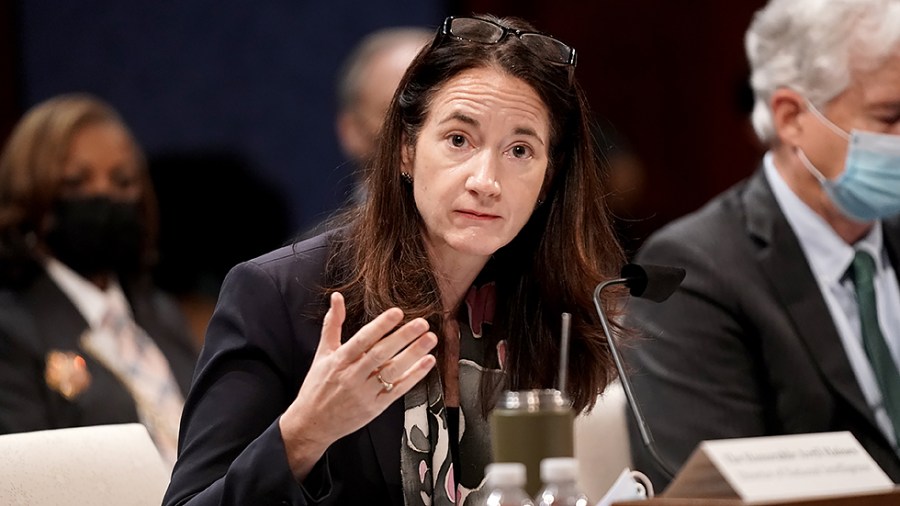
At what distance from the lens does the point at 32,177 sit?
387cm

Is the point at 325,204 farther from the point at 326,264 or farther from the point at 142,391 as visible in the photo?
the point at 326,264

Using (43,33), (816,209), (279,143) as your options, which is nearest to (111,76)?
(43,33)

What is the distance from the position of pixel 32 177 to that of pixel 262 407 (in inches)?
84.6

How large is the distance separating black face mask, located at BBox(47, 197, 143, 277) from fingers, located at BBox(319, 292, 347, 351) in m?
2.35

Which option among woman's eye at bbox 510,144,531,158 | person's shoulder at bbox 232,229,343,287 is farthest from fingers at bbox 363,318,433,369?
woman's eye at bbox 510,144,531,158

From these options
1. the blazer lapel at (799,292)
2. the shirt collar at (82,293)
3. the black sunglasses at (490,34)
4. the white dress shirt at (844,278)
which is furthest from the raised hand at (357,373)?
the shirt collar at (82,293)

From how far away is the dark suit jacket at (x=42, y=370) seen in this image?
3.49 meters

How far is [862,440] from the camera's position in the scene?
2854 millimetres

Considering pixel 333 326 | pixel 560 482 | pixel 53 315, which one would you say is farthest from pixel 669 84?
pixel 560 482

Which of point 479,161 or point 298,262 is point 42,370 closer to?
point 298,262

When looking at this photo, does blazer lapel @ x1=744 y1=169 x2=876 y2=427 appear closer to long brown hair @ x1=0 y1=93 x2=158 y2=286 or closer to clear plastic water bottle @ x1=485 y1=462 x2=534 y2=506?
clear plastic water bottle @ x1=485 y1=462 x2=534 y2=506

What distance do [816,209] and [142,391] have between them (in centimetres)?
187

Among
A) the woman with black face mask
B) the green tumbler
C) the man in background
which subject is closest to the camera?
the green tumbler

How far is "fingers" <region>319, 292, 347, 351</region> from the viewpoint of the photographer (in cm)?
171
